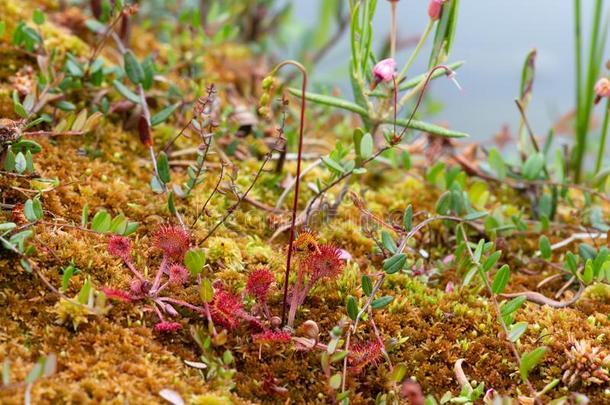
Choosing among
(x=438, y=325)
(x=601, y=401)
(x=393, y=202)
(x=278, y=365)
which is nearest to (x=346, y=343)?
(x=278, y=365)

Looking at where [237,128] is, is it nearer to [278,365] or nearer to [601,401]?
[278,365]

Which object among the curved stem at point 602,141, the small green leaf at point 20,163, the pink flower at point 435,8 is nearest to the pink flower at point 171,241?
the small green leaf at point 20,163

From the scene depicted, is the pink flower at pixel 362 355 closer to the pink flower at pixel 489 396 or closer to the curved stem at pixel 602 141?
the pink flower at pixel 489 396

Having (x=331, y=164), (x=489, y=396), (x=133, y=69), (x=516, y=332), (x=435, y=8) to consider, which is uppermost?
(x=435, y=8)

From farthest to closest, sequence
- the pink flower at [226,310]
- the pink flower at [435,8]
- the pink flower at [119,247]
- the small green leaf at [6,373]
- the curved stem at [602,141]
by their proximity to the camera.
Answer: the curved stem at [602,141] → the pink flower at [435,8] → the pink flower at [119,247] → the pink flower at [226,310] → the small green leaf at [6,373]

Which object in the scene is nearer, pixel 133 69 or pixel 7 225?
pixel 7 225

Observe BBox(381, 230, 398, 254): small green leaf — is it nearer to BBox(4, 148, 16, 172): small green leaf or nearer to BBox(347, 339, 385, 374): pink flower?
BBox(347, 339, 385, 374): pink flower

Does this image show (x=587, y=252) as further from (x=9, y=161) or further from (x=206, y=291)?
(x=9, y=161)

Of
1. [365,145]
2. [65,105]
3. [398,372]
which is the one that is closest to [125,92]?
[65,105]
